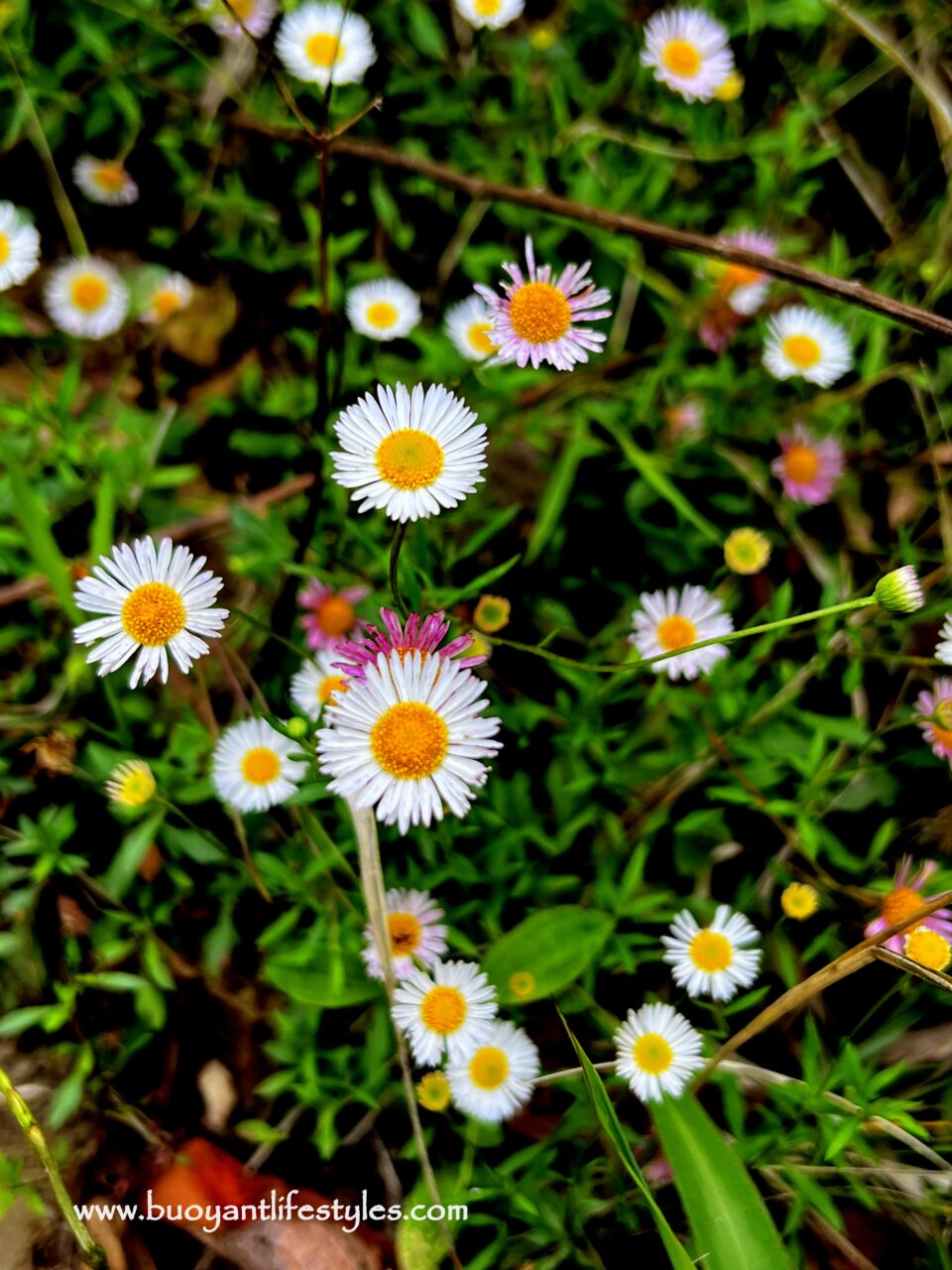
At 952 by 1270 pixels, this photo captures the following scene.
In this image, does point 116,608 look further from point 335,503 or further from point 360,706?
point 335,503

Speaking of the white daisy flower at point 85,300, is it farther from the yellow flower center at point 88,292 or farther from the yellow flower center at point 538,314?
the yellow flower center at point 538,314

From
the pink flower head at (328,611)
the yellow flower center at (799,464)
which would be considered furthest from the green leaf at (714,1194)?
the yellow flower center at (799,464)

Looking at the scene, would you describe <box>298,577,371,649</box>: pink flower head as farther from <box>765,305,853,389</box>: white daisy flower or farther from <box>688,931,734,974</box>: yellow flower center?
<box>765,305,853,389</box>: white daisy flower

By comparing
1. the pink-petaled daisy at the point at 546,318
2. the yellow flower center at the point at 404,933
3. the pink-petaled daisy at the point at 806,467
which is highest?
the pink-petaled daisy at the point at 806,467

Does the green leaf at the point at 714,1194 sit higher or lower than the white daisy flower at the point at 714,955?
lower

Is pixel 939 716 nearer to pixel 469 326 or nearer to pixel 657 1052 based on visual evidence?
pixel 657 1052

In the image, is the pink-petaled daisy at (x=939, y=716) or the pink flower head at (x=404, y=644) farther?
the pink-petaled daisy at (x=939, y=716)

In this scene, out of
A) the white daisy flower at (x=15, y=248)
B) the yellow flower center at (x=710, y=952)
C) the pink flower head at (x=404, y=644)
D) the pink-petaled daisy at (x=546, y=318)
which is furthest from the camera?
the white daisy flower at (x=15, y=248)
